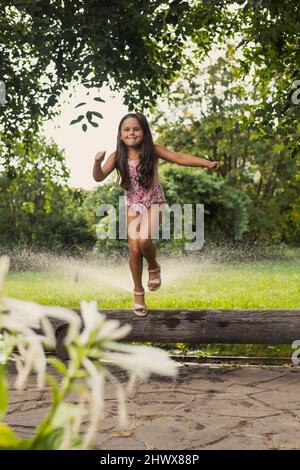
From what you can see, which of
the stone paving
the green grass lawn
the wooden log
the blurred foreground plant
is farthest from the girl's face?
the blurred foreground plant

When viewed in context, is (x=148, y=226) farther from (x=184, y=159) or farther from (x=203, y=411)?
(x=203, y=411)

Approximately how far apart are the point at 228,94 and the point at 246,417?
1307 centimetres

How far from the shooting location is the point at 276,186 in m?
17.0

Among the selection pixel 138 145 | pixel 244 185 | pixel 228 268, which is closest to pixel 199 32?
pixel 138 145

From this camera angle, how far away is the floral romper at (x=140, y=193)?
181 inches

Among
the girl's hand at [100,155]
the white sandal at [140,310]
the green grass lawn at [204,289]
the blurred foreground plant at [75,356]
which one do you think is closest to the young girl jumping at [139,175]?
the girl's hand at [100,155]

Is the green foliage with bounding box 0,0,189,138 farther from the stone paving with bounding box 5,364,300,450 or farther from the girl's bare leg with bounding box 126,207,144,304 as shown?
the stone paving with bounding box 5,364,300,450

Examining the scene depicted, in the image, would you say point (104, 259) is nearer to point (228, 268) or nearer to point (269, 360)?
point (228, 268)

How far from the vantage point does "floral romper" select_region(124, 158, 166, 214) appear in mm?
4590

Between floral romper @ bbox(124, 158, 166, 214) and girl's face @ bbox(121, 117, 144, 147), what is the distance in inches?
5.9

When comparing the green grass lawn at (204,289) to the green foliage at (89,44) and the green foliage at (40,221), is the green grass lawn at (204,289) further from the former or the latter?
the green foliage at (89,44)

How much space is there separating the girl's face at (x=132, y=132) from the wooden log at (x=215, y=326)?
4.75 ft

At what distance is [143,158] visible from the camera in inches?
179

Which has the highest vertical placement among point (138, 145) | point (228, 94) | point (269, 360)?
point (228, 94)
